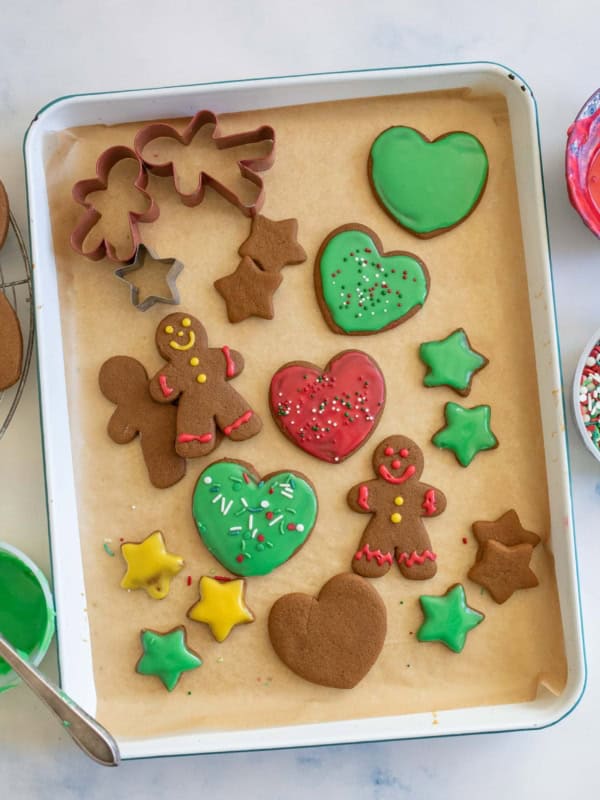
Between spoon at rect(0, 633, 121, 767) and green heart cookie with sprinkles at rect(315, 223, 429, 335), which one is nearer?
spoon at rect(0, 633, 121, 767)

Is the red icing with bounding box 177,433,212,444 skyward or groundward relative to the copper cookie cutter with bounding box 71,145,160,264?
groundward

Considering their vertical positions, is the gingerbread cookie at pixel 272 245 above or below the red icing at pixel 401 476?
above

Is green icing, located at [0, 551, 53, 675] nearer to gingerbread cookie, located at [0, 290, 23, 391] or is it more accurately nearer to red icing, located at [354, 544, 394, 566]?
gingerbread cookie, located at [0, 290, 23, 391]

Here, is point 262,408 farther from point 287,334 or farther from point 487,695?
point 487,695

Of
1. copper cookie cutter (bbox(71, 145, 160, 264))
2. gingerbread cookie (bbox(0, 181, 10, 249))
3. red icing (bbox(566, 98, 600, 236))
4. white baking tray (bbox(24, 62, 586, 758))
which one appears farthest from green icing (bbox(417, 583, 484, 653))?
gingerbread cookie (bbox(0, 181, 10, 249))

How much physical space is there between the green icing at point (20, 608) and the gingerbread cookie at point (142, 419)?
278 millimetres

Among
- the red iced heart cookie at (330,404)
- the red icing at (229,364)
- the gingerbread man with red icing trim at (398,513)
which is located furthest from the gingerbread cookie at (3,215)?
the gingerbread man with red icing trim at (398,513)

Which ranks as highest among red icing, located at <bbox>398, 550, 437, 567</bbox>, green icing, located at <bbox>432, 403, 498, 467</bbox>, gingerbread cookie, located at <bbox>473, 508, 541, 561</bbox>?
green icing, located at <bbox>432, 403, 498, 467</bbox>

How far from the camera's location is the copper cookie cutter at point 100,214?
134 cm

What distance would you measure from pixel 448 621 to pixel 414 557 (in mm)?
124

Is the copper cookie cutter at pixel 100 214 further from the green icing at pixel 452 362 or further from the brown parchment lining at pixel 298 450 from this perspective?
the green icing at pixel 452 362

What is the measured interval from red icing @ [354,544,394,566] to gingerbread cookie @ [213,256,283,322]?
0.44 metres

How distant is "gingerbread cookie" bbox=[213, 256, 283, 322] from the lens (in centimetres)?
135

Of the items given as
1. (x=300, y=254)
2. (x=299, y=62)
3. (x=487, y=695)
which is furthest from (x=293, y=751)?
(x=299, y=62)
